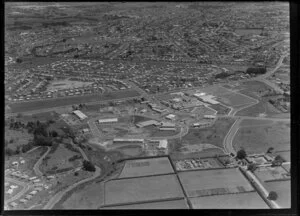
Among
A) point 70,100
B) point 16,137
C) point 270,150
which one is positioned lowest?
point 270,150

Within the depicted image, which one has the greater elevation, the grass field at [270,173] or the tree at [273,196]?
the grass field at [270,173]

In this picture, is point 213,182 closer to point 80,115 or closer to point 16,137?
point 80,115

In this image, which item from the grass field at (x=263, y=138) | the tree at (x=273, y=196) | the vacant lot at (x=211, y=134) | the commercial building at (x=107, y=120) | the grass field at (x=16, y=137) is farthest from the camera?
the commercial building at (x=107, y=120)

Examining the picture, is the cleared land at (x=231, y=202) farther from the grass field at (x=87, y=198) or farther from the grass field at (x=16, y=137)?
the grass field at (x=16, y=137)

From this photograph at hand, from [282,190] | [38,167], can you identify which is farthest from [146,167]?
[282,190]

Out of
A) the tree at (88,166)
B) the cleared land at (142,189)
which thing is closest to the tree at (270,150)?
the cleared land at (142,189)

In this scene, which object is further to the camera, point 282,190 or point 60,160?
point 60,160

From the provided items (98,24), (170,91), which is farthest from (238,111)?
(98,24)
